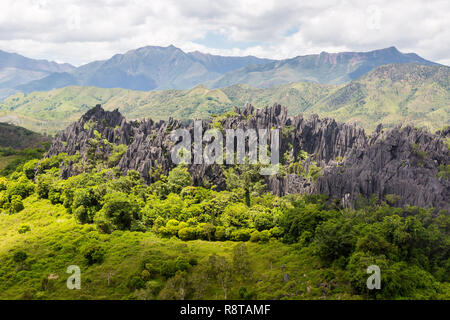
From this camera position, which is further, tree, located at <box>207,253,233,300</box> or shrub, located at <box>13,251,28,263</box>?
shrub, located at <box>13,251,28,263</box>

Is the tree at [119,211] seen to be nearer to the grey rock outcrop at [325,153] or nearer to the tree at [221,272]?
the grey rock outcrop at [325,153]

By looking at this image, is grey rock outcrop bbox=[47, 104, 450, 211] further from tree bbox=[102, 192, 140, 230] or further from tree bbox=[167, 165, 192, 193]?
tree bbox=[102, 192, 140, 230]

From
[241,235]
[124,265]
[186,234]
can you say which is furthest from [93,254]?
[241,235]

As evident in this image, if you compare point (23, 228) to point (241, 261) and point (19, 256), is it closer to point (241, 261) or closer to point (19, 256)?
point (19, 256)

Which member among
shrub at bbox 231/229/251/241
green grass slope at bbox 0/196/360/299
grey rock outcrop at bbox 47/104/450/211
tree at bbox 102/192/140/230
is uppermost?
grey rock outcrop at bbox 47/104/450/211

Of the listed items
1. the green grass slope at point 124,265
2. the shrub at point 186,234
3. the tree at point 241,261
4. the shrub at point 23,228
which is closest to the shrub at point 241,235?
the green grass slope at point 124,265

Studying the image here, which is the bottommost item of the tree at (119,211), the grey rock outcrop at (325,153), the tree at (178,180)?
the tree at (119,211)

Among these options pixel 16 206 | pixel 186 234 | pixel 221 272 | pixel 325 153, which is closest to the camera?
pixel 221 272

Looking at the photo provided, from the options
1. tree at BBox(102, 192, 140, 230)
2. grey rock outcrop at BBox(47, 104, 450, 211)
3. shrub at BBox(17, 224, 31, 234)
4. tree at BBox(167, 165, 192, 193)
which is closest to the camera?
shrub at BBox(17, 224, 31, 234)

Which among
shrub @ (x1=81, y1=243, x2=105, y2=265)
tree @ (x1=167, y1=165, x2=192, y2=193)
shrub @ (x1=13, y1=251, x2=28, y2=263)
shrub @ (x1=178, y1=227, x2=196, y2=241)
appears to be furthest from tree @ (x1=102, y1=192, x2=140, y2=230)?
tree @ (x1=167, y1=165, x2=192, y2=193)

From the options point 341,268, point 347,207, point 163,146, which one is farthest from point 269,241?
point 163,146

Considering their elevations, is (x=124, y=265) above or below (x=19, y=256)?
below
